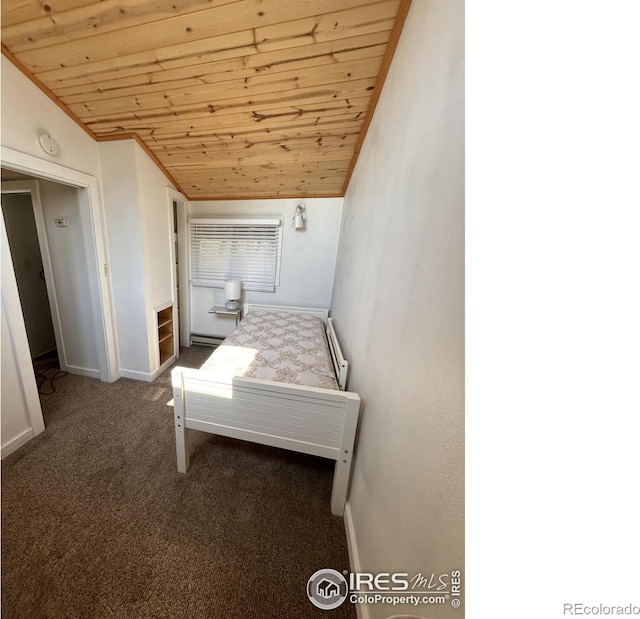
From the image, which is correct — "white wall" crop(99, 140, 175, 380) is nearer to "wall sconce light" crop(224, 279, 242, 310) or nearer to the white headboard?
"wall sconce light" crop(224, 279, 242, 310)

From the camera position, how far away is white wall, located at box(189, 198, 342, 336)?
282 centimetres

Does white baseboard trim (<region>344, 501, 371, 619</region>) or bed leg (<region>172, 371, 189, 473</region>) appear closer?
white baseboard trim (<region>344, 501, 371, 619</region>)

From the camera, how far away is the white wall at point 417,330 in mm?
504

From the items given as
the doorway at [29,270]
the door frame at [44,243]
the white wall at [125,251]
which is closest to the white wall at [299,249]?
the white wall at [125,251]

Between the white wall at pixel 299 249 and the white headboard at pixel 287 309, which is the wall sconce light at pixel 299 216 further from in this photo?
the white headboard at pixel 287 309

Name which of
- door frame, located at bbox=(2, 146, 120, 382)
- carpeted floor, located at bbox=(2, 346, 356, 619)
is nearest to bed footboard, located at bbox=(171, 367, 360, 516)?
carpeted floor, located at bbox=(2, 346, 356, 619)

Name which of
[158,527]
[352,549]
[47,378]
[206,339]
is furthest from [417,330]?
[47,378]

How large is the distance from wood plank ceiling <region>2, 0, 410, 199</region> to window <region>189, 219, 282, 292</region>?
89 centimetres

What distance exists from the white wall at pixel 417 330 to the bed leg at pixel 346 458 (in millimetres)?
50

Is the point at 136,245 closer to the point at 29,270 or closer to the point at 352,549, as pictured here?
the point at 29,270

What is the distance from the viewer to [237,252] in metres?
3.01
